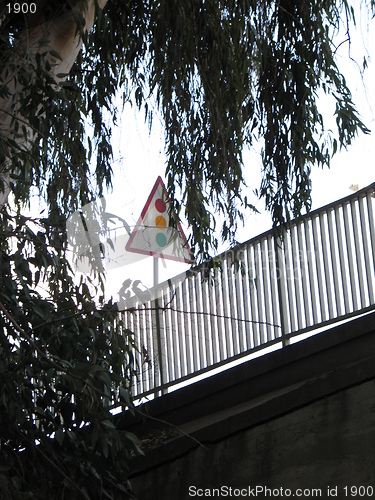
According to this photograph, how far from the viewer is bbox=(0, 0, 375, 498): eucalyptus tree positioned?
12.0 feet

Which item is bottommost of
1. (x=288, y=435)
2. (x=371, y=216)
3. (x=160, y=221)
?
(x=288, y=435)

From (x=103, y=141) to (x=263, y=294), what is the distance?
5.42 feet

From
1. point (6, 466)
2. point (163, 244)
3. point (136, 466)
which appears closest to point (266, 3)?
point (163, 244)

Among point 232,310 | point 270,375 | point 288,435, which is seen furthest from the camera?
point 232,310

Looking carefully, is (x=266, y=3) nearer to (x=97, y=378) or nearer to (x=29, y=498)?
(x=97, y=378)

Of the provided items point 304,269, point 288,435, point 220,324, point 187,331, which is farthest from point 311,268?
point 288,435

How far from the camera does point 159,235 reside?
5.75 meters

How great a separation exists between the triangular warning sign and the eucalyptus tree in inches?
7.0

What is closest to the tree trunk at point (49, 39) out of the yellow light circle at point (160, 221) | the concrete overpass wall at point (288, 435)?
the yellow light circle at point (160, 221)

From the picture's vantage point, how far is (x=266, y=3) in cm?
538

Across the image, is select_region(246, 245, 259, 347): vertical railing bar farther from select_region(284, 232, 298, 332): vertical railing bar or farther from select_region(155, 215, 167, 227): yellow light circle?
select_region(155, 215, 167, 227): yellow light circle

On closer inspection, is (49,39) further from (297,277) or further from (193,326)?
(193,326)

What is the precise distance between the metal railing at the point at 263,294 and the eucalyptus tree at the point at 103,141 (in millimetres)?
479

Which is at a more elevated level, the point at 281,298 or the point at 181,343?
the point at 281,298
